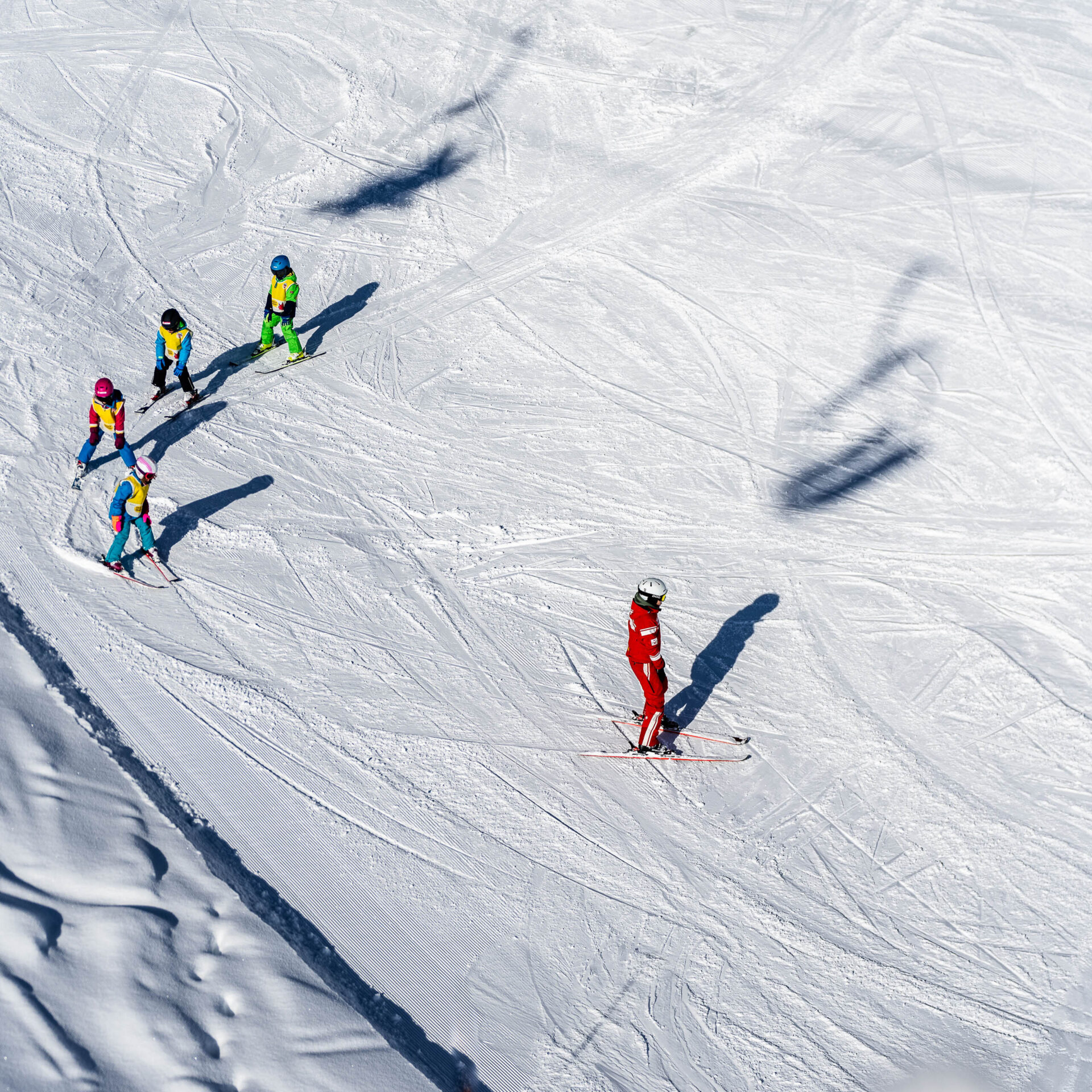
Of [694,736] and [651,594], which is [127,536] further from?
[694,736]

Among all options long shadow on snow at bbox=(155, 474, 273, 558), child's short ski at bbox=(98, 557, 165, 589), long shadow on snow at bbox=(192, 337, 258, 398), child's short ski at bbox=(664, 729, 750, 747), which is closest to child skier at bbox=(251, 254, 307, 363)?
long shadow on snow at bbox=(192, 337, 258, 398)

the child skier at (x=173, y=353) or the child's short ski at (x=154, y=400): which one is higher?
the child skier at (x=173, y=353)

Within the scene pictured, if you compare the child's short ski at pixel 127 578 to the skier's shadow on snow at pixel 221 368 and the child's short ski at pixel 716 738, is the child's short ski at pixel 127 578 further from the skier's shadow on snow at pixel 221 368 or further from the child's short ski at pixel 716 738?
the child's short ski at pixel 716 738

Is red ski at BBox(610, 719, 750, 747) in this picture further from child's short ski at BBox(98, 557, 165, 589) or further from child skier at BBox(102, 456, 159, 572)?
child skier at BBox(102, 456, 159, 572)

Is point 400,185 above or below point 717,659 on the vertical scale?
above

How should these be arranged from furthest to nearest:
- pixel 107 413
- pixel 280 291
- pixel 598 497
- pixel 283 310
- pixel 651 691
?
pixel 283 310 < pixel 280 291 < pixel 598 497 < pixel 107 413 < pixel 651 691

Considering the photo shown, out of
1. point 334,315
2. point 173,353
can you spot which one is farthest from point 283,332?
point 173,353

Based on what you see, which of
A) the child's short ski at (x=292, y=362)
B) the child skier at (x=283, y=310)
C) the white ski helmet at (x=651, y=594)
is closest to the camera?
the white ski helmet at (x=651, y=594)

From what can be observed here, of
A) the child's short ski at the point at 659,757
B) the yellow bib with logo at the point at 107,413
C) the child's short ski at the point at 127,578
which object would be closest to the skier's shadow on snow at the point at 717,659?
the child's short ski at the point at 659,757

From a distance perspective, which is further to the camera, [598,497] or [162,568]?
[598,497]
